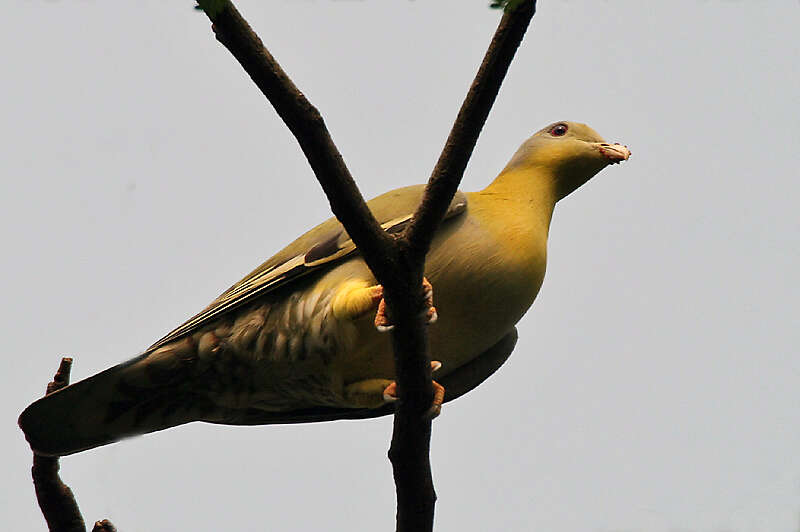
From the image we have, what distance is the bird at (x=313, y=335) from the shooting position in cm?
363

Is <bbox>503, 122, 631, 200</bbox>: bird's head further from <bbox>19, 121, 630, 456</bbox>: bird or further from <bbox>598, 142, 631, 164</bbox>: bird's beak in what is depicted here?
<bbox>19, 121, 630, 456</bbox>: bird

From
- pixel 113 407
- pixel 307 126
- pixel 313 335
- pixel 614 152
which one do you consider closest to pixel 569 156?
pixel 614 152

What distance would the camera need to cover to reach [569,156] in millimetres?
4375

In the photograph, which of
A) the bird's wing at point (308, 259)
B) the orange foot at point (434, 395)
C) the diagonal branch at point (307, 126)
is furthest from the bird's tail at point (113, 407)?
the diagonal branch at point (307, 126)

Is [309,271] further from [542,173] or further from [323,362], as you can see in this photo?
[542,173]

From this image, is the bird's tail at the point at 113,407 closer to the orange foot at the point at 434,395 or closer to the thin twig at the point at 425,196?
the orange foot at the point at 434,395

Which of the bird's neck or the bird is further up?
the bird's neck

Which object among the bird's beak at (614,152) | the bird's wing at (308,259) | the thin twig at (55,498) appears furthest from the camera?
the bird's beak at (614,152)

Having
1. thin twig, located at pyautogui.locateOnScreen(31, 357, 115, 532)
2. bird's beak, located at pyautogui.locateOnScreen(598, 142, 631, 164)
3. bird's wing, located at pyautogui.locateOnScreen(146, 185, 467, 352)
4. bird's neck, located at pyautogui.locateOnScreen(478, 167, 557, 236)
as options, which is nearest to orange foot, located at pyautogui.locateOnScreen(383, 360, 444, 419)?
bird's wing, located at pyautogui.locateOnScreen(146, 185, 467, 352)

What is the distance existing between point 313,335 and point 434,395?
690 millimetres

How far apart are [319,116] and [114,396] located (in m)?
1.77

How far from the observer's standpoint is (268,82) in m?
2.45

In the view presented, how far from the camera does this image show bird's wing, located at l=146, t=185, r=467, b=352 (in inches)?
147

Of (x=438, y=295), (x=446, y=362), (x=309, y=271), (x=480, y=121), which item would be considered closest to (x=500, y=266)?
(x=438, y=295)
